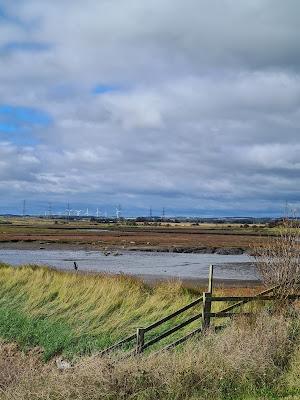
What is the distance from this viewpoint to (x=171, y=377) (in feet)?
33.2

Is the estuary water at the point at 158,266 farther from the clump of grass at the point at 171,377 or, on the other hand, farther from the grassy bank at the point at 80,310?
the clump of grass at the point at 171,377

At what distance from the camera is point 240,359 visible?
10.7 meters

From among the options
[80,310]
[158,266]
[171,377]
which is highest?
[171,377]

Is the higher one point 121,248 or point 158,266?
point 121,248

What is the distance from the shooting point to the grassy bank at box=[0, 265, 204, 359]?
19812 mm

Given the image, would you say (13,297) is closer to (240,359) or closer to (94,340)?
(94,340)

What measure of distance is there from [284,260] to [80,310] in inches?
366

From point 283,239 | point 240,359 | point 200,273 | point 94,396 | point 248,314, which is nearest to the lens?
point 94,396

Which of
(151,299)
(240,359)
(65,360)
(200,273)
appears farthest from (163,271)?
(240,359)

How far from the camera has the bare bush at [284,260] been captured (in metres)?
15.4

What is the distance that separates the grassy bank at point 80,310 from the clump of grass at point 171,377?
7.86 m

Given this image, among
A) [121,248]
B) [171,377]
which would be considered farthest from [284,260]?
[121,248]

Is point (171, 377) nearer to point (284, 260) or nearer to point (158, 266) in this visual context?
point (284, 260)

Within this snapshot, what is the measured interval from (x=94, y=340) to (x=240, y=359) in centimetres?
950
